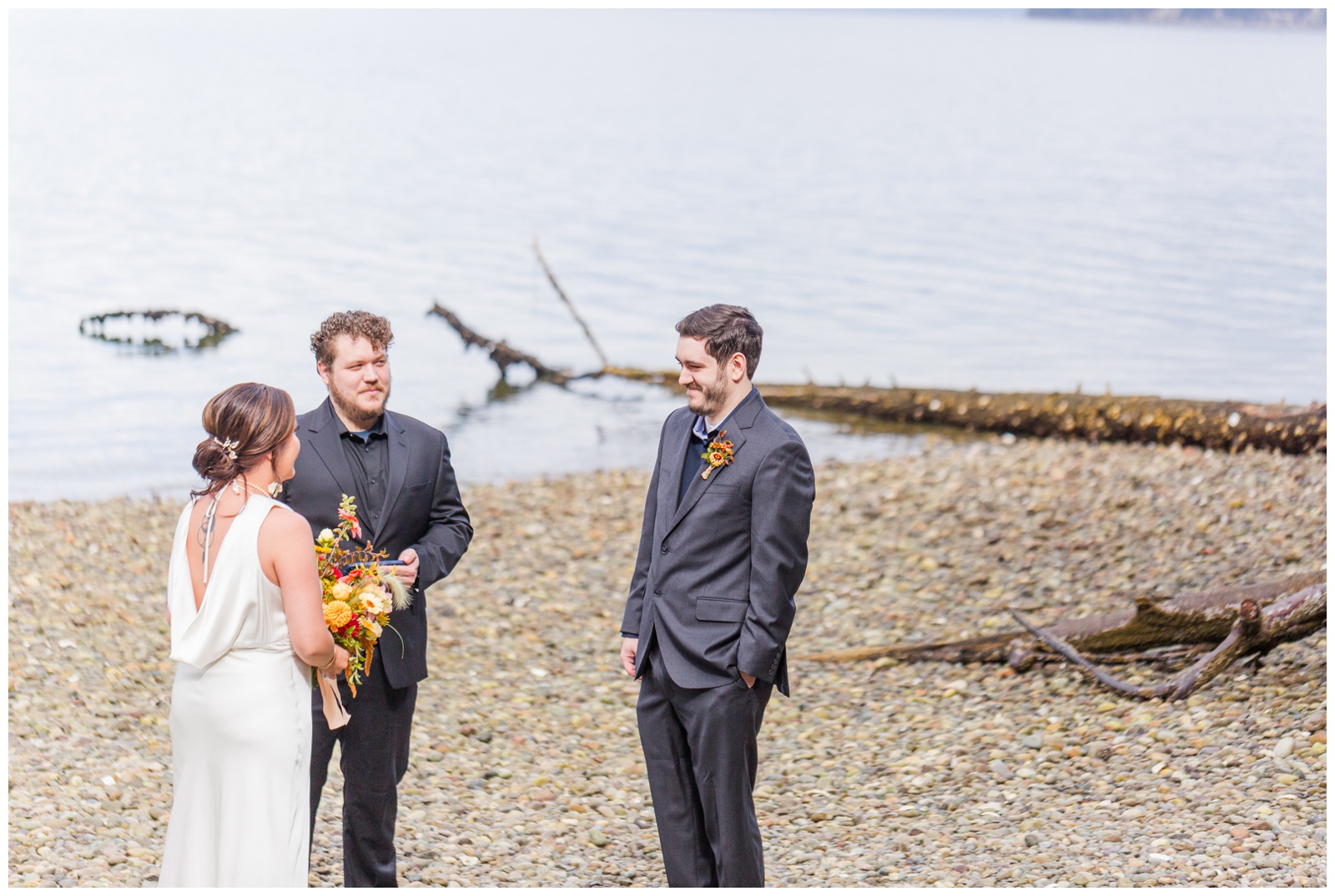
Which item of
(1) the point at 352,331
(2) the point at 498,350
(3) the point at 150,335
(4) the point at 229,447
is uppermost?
(1) the point at 352,331

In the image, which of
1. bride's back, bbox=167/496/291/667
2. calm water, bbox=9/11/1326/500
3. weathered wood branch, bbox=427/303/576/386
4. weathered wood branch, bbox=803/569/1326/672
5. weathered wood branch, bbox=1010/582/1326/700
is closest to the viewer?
bride's back, bbox=167/496/291/667

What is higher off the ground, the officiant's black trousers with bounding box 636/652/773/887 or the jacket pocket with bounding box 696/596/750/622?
the jacket pocket with bounding box 696/596/750/622

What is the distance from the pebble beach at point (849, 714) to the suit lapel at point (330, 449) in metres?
2.22

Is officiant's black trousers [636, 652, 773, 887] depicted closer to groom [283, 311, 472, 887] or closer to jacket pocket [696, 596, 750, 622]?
jacket pocket [696, 596, 750, 622]

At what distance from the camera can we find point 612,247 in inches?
1512

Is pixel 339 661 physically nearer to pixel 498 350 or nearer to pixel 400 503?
pixel 400 503

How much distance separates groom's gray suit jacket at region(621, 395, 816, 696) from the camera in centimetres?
482

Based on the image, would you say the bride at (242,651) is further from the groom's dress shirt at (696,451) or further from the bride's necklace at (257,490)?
the groom's dress shirt at (696,451)

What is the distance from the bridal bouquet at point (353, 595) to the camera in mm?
4566

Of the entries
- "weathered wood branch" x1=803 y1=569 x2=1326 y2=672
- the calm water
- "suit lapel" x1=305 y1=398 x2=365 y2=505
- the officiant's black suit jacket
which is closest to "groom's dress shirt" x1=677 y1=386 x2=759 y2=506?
the officiant's black suit jacket

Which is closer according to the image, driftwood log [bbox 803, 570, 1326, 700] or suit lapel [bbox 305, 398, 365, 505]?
suit lapel [bbox 305, 398, 365, 505]

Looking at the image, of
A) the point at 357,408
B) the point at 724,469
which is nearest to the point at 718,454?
the point at 724,469

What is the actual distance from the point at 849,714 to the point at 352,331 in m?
4.90

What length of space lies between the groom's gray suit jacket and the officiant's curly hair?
1248mm
